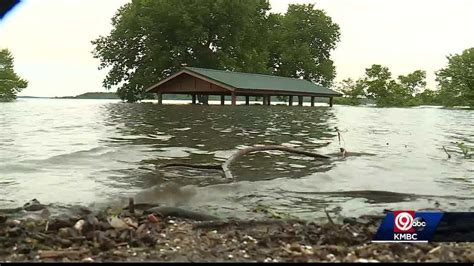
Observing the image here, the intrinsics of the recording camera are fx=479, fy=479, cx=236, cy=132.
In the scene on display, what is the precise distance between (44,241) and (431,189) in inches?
220

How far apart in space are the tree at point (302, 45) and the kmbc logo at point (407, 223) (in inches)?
1746

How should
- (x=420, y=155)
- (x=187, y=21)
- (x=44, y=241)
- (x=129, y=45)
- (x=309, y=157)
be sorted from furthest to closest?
(x=129, y=45), (x=187, y=21), (x=420, y=155), (x=309, y=157), (x=44, y=241)

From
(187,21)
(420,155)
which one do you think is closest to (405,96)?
(187,21)

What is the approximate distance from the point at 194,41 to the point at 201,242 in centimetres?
4936

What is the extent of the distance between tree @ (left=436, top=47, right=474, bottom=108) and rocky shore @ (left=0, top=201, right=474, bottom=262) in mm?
22345

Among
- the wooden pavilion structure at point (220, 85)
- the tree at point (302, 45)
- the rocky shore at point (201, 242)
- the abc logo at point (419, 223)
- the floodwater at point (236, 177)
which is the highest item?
the tree at point (302, 45)

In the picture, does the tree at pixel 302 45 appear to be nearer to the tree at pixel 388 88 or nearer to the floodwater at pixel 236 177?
the tree at pixel 388 88

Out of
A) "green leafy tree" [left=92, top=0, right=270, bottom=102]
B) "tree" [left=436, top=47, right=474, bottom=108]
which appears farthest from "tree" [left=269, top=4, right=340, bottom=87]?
"tree" [left=436, top=47, right=474, bottom=108]

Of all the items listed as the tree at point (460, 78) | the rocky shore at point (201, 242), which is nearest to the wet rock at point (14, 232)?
the rocky shore at point (201, 242)

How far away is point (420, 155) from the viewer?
11.4 m

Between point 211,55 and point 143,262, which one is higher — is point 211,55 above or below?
above

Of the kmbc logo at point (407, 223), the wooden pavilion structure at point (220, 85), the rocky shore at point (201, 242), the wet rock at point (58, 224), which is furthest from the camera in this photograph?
the wooden pavilion structure at point (220, 85)

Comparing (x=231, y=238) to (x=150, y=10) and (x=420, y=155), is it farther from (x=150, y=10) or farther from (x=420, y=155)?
(x=150, y=10)

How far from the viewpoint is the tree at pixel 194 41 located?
5056 centimetres
